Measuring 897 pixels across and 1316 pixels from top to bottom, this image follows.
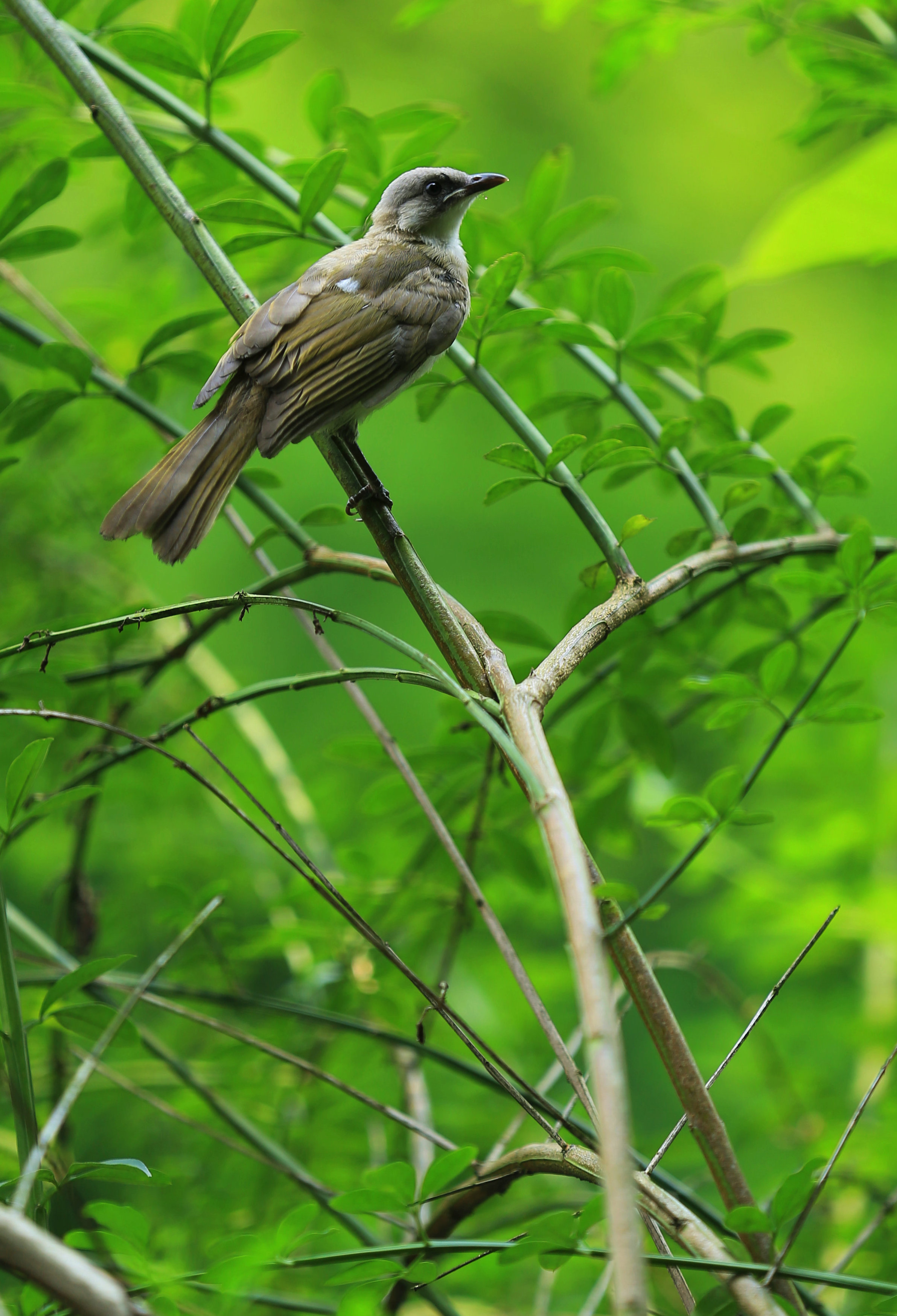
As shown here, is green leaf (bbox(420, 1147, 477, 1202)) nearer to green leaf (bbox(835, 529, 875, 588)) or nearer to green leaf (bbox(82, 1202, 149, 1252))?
green leaf (bbox(82, 1202, 149, 1252))

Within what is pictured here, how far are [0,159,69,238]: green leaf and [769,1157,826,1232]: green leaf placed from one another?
92 centimetres

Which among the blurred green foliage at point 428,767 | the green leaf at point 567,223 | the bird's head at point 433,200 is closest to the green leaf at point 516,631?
the blurred green foliage at point 428,767

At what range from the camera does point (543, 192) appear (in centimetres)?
99

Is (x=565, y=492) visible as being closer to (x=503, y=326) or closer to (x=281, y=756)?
(x=503, y=326)

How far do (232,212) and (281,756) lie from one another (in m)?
0.88

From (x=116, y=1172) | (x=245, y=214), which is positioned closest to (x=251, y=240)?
(x=245, y=214)

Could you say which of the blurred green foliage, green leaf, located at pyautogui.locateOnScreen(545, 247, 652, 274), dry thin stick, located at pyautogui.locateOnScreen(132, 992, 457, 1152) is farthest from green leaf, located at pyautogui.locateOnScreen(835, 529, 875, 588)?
dry thin stick, located at pyautogui.locateOnScreen(132, 992, 457, 1152)

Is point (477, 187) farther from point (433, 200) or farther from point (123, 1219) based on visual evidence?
point (123, 1219)

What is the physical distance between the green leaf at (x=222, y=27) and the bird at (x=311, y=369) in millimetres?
178

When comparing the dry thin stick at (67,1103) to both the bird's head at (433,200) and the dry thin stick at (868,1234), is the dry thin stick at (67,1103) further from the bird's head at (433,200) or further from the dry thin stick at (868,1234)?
the bird's head at (433,200)

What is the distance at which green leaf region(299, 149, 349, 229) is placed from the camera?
806 millimetres

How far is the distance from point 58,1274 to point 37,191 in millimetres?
862

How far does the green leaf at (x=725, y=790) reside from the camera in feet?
2.34

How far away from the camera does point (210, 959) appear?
41.3 inches
